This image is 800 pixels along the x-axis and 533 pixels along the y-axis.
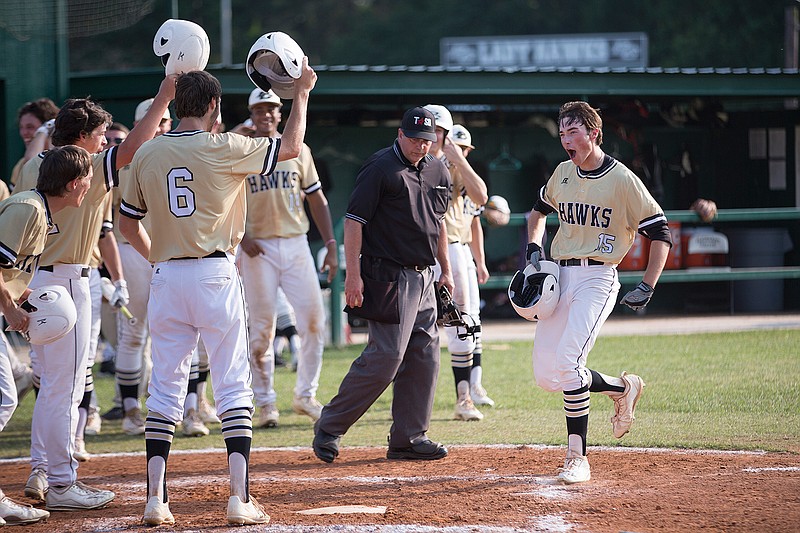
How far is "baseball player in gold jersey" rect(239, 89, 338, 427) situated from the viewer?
297 inches

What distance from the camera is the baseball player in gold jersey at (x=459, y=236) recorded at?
7.46m

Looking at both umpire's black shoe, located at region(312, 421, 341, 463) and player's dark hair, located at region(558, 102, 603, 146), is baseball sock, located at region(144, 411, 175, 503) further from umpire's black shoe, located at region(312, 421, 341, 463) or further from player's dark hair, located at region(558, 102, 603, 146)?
player's dark hair, located at region(558, 102, 603, 146)

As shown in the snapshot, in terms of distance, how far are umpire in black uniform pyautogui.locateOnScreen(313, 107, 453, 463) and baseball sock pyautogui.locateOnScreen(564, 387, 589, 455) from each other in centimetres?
99

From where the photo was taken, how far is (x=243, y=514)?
4652mm

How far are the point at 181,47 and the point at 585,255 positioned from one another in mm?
2487

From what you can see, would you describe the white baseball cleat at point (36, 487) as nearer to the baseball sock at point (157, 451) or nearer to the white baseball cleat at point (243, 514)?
the baseball sock at point (157, 451)

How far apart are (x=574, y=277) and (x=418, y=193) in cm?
110

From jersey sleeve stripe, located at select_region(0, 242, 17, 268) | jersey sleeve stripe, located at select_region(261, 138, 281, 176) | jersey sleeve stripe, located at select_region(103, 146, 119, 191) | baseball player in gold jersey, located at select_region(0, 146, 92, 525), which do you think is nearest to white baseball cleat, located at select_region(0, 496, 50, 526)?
baseball player in gold jersey, located at select_region(0, 146, 92, 525)

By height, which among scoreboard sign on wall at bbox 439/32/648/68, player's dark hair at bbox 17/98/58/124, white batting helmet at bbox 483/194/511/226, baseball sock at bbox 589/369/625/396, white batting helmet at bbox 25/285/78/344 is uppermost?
scoreboard sign on wall at bbox 439/32/648/68

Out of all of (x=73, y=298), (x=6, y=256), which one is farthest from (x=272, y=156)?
(x=73, y=298)

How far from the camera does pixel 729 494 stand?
16.5 ft

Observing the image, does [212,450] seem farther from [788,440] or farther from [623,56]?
[623,56]

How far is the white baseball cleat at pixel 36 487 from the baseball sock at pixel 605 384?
311 cm

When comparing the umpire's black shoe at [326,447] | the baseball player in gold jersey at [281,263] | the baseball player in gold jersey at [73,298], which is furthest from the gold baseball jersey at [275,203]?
the umpire's black shoe at [326,447]
